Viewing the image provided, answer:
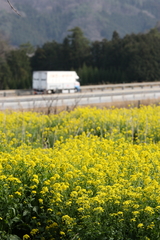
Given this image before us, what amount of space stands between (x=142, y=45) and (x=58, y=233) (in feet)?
Answer: 172

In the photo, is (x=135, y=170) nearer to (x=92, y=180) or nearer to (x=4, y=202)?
(x=92, y=180)

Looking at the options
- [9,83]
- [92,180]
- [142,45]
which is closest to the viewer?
[92,180]

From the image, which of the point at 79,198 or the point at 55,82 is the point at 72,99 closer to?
the point at 55,82

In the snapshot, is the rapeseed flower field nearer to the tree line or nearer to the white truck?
the white truck

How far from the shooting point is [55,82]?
38.6 m

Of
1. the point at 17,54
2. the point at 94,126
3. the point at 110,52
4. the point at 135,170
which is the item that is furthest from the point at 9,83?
the point at 135,170

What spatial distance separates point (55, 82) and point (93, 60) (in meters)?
26.9

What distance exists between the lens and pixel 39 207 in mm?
6625

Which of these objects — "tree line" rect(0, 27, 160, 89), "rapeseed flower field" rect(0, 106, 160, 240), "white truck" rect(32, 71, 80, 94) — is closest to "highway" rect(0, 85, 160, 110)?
"white truck" rect(32, 71, 80, 94)

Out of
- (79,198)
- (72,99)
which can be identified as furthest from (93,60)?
(79,198)

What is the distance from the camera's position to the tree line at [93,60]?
56.7 metres

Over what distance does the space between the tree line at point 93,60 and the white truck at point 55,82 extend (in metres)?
11.8

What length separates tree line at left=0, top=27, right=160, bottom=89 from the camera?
56688 millimetres

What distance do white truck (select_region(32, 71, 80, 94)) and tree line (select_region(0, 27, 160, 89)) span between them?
1176cm
